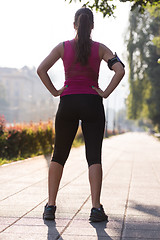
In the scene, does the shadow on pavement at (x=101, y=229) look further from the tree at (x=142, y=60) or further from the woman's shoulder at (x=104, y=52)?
the tree at (x=142, y=60)

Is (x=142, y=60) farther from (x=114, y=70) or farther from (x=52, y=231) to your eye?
(x=52, y=231)

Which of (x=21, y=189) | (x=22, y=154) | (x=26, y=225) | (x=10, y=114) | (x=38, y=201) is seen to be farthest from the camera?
(x=10, y=114)

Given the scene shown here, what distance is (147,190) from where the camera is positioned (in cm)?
677

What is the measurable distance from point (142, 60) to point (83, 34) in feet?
88.5

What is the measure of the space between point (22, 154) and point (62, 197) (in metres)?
7.81

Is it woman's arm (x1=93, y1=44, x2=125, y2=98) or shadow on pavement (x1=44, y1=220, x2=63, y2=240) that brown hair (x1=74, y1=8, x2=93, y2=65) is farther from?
shadow on pavement (x1=44, y1=220, x2=63, y2=240)

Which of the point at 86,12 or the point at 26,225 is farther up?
the point at 86,12

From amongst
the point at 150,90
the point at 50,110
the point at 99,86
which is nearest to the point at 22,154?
the point at 50,110

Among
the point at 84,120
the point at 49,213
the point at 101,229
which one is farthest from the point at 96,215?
the point at 84,120

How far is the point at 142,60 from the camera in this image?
30562 mm

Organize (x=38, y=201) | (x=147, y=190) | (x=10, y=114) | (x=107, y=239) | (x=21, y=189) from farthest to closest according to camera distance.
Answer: (x=10, y=114)
(x=147, y=190)
(x=21, y=189)
(x=38, y=201)
(x=107, y=239)

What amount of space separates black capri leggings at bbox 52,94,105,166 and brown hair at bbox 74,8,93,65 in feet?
1.15

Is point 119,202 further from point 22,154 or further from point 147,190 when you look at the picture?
point 22,154

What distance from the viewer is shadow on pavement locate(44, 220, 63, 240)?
3496 mm
